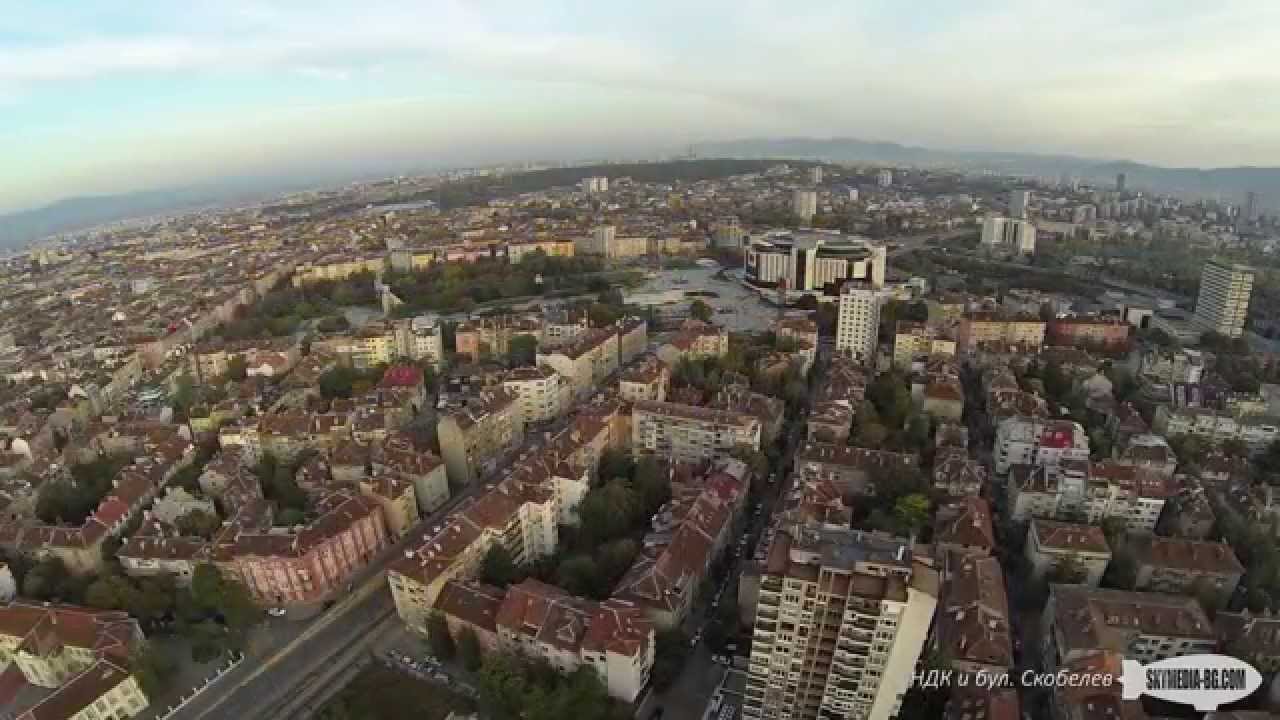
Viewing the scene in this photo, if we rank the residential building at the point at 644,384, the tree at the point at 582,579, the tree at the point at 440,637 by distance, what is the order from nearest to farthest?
the tree at the point at 440,637, the tree at the point at 582,579, the residential building at the point at 644,384

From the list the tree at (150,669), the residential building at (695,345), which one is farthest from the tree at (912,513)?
the tree at (150,669)

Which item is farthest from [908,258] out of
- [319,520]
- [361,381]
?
[319,520]

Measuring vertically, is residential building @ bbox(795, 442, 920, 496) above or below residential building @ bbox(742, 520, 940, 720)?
below

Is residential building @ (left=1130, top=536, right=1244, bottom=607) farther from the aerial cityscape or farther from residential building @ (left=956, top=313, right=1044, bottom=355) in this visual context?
residential building @ (left=956, top=313, right=1044, bottom=355)

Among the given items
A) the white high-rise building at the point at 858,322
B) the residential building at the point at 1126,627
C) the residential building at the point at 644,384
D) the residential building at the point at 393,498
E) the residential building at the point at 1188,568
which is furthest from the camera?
the white high-rise building at the point at 858,322

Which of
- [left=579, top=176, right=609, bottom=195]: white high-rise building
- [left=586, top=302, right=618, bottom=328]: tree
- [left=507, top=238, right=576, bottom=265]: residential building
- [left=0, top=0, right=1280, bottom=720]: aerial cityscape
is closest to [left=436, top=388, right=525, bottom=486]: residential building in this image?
[left=0, top=0, right=1280, bottom=720]: aerial cityscape

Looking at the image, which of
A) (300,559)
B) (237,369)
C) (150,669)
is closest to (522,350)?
(237,369)

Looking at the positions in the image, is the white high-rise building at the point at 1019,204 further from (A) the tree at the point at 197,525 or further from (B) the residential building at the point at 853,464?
(A) the tree at the point at 197,525
